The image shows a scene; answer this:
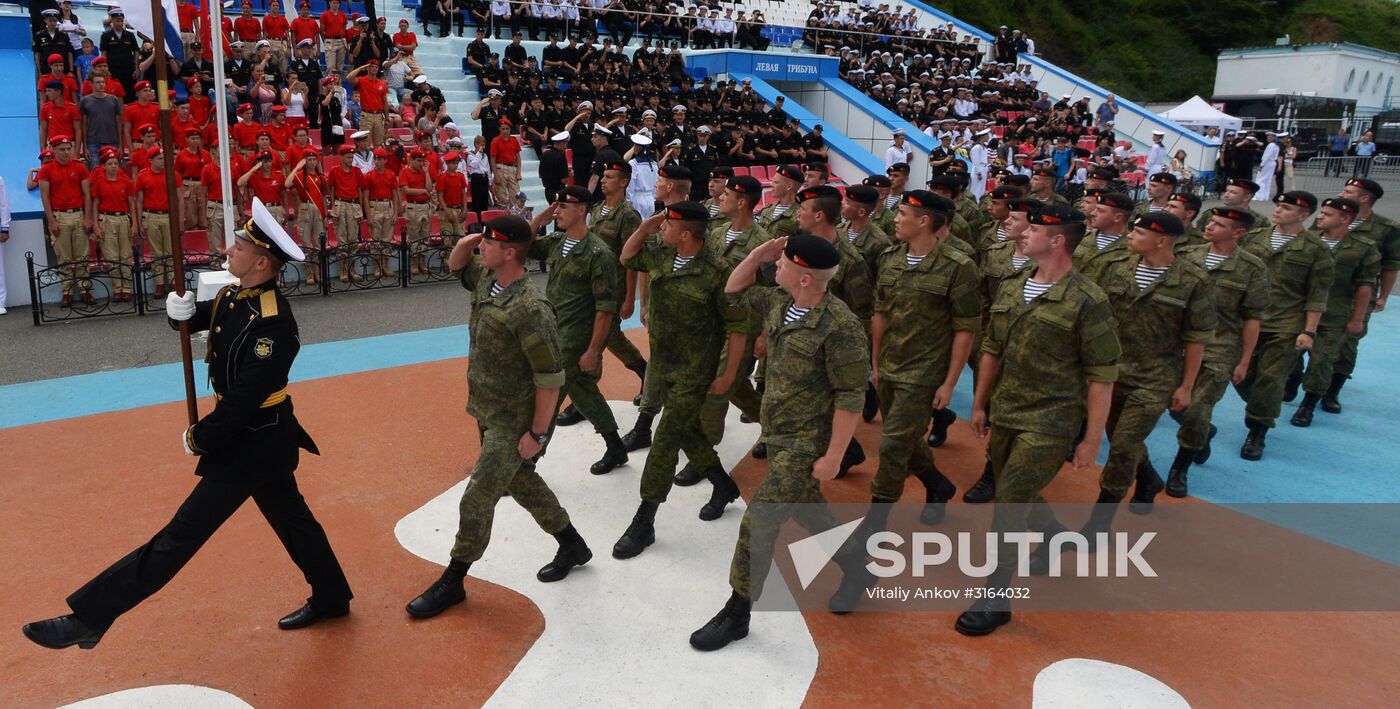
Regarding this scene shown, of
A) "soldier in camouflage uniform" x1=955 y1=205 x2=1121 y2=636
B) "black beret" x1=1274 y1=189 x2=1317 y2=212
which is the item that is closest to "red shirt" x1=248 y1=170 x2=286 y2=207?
"soldier in camouflage uniform" x1=955 y1=205 x2=1121 y2=636

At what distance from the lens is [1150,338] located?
5.79 meters

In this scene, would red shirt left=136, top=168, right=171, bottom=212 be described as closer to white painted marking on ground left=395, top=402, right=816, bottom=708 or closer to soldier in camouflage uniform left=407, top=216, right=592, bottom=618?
white painted marking on ground left=395, top=402, right=816, bottom=708

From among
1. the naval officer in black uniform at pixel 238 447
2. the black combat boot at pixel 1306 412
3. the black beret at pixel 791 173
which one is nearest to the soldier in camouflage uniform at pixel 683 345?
the naval officer in black uniform at pixel 238 447

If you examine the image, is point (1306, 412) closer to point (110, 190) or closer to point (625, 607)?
point (625, 607)

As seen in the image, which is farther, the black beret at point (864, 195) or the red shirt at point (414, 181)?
the red shirt at point (414, 181)

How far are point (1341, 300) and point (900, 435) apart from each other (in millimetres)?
5261

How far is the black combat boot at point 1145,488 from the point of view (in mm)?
6250

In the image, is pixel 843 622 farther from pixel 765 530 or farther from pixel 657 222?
pixel 657 222

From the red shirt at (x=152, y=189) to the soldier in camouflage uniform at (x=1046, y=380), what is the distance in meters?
10.7

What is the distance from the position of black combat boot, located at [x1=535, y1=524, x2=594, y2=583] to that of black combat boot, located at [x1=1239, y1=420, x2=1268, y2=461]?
5.56 meters

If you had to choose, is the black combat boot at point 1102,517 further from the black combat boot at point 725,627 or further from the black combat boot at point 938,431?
the black combat boot at point 725,627

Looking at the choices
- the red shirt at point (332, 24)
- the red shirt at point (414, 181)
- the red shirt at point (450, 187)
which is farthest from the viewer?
the red shirt at point (332, 24)

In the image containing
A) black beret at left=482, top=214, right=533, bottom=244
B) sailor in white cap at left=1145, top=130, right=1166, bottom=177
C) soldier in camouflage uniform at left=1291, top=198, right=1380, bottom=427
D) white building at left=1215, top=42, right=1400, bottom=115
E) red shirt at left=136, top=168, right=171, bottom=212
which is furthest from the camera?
white building at left=1215, top=42, right=1400, bottom=115

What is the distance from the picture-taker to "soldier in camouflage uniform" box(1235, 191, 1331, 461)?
7.25 metres
